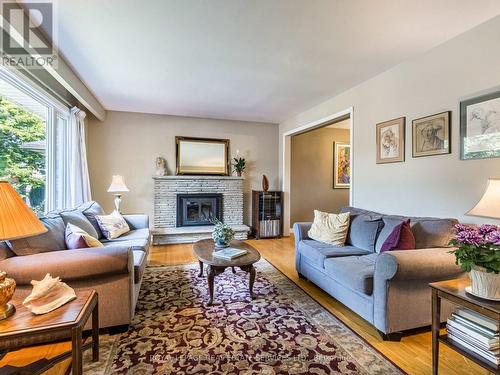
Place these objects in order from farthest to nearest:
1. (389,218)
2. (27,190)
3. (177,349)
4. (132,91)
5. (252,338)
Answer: (132,91), (27,190), (389,218), (252,338), (177,349)

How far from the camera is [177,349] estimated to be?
6.15 ft

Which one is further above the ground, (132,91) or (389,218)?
(132,91)

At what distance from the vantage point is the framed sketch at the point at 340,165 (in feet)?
20.9

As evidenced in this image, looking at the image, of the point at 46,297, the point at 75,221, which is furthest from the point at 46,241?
the point at 46,297

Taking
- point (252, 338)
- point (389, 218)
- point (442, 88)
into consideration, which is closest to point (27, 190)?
point (252, 338)

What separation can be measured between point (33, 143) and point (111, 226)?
1.33 meters

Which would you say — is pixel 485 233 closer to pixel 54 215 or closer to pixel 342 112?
pixel 342 112

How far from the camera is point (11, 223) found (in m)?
1.22

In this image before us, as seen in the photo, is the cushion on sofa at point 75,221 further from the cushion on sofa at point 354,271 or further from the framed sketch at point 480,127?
the framed sketch at point 480,127

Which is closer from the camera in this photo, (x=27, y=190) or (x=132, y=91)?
(x=27, y=190)

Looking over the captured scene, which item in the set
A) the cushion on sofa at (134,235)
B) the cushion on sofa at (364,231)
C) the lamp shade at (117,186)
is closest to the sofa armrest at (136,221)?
the cushion on sofa at (134,235)

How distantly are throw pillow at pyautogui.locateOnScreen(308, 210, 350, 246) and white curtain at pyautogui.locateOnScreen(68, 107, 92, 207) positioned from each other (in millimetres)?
3535

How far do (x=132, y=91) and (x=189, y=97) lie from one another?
2.81ft

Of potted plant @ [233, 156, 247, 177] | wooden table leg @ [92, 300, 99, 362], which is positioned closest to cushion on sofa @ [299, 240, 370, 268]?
wooden table leg @ [92, 300, 99, 362]
